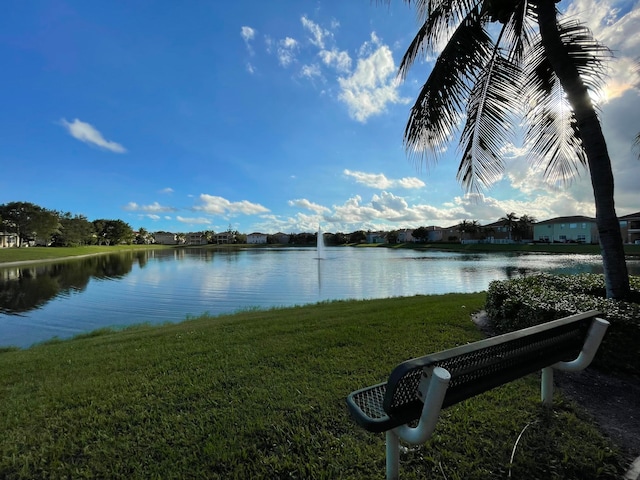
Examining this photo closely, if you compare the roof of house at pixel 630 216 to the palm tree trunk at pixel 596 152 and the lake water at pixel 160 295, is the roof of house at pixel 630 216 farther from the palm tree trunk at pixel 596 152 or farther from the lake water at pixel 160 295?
the palm tree trunk at pixel 596 152

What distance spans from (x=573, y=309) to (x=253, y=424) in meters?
3.97

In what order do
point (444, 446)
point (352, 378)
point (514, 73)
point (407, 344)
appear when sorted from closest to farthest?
point (444, 446), point (352, 378), point (407, 344), point (514, 73)

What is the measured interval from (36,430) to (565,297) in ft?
20.8

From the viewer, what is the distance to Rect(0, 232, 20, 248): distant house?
73312mm

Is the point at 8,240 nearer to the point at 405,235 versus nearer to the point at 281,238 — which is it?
the point at 281,238

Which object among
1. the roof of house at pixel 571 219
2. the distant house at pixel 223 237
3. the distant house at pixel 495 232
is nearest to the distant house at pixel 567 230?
the roof of house at pixel 571 219

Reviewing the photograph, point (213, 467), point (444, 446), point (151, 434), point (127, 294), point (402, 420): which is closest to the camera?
point (402, 420)

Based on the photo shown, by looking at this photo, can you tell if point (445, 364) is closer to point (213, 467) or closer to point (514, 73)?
point (213, 467)

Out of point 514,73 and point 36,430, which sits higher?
point 514,73

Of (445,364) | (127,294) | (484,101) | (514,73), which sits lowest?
(127,294)

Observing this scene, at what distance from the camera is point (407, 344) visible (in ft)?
15.0

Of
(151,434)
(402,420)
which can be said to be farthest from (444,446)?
(151,434)

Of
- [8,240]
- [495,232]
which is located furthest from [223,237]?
[495,232]

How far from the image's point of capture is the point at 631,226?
61375 millimetres
